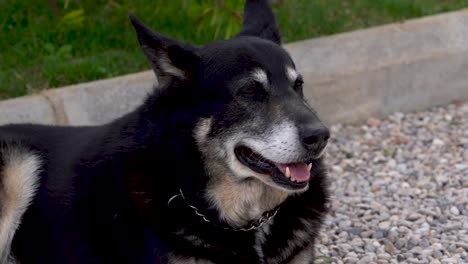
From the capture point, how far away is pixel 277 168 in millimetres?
3652

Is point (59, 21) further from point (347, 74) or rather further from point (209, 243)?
point (209, 243)

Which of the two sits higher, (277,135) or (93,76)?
(277,135)

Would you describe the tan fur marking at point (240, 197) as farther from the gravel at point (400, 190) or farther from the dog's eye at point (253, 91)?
the gravel at point (400, 190)

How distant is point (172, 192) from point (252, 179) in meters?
0.36

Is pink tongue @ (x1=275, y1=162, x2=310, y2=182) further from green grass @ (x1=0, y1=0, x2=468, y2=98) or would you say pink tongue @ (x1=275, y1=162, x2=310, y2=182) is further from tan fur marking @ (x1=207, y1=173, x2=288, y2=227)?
green grass @ (x1=0, y1=0, x2=468, y2=98)

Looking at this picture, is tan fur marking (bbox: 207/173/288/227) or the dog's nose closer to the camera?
the dog's nose

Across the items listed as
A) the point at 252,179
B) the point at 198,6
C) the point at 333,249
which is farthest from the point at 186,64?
the point at 198,6

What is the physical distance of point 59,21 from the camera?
6797 millimetres

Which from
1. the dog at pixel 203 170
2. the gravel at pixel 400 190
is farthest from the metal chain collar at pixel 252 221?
the gravel at pixel 400 190

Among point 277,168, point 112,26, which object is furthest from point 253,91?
point 112,26

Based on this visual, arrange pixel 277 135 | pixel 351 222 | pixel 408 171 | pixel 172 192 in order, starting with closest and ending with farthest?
pixel 277 135 → pixel 172 192 → pixel 351 222 → pixel 408 171

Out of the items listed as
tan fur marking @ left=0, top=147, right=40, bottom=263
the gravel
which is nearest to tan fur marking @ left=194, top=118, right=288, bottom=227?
the gravel

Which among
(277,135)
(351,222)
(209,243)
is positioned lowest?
(351,222)

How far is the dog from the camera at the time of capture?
12.0 ft
